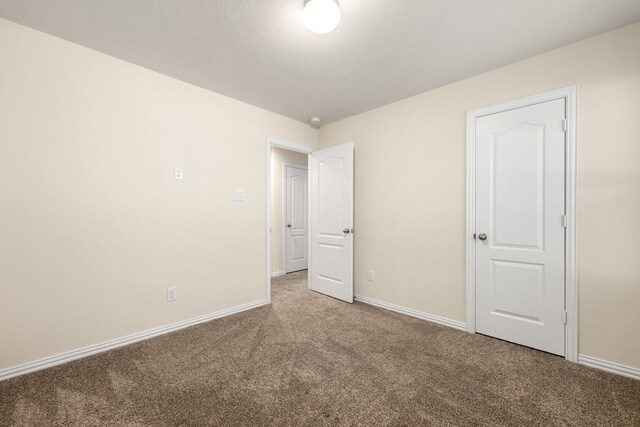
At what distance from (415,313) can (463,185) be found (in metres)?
1.44

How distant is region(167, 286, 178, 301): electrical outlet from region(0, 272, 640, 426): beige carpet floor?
0.32 m

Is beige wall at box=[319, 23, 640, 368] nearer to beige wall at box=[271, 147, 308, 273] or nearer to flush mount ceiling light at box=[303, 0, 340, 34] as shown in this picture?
beige wall at box=[271, 147, 308, 273]

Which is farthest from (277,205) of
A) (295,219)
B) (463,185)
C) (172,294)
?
(463,185)

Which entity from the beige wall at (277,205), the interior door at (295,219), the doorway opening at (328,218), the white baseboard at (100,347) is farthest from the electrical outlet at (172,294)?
the interior door at (295,219)

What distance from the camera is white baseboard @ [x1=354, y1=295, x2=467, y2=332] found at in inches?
103

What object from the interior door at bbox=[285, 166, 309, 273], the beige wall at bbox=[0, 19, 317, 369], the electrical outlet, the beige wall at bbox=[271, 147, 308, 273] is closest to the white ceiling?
the beige wall at bbox=[0, 19, 317, 369]

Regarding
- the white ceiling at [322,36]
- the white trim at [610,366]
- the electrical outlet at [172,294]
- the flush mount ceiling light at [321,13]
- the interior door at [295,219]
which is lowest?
the white trim at [610,366]

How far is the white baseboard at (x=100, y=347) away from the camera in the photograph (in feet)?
5.99

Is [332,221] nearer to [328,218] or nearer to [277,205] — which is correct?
[328,218]

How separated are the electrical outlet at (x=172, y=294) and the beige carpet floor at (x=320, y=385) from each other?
32cm

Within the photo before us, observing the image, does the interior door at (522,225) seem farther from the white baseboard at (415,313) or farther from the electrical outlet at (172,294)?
the electrical outlet at (172,294)

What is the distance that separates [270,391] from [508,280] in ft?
6.95

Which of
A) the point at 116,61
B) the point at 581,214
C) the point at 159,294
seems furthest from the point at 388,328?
the point at 116,61

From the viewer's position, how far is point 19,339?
1839 mm
